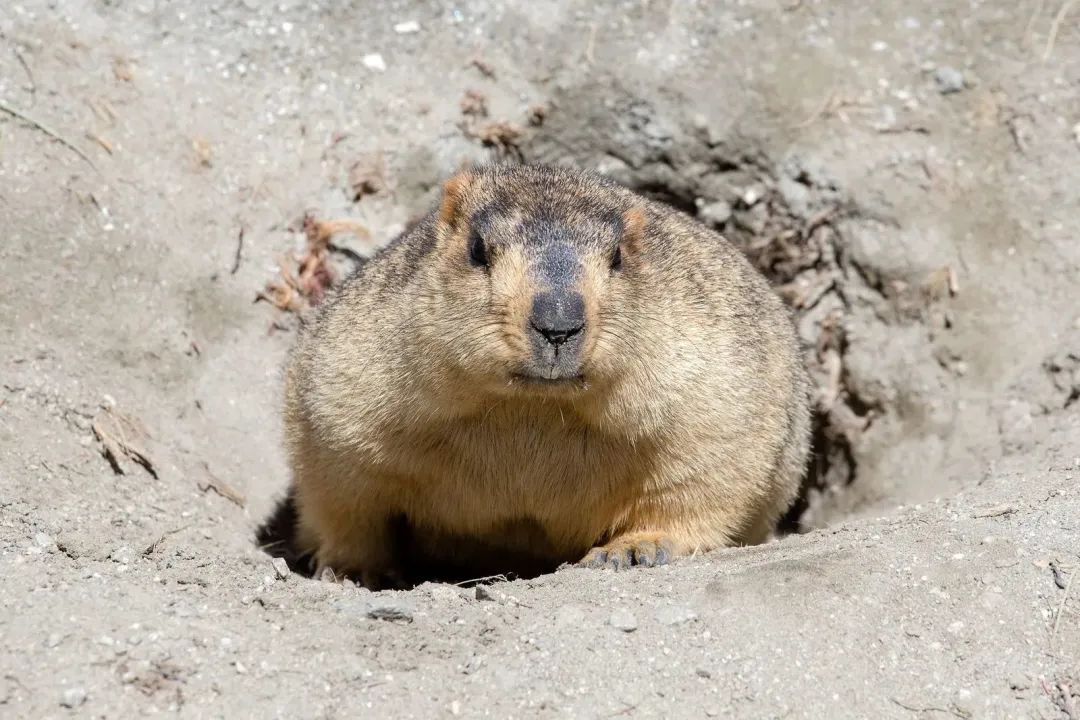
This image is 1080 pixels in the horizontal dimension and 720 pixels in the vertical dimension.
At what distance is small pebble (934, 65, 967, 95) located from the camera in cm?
997

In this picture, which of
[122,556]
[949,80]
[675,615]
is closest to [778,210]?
[949,80]

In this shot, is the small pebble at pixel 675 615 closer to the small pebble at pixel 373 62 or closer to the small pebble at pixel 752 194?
the small pebble at pixel 752 194

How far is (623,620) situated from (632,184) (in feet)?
18.9

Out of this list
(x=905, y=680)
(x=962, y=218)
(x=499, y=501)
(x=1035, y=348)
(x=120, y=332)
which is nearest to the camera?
(x=905, y=680)

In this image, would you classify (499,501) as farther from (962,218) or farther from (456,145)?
(962,218)

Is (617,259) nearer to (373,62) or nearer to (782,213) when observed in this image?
(782,213)

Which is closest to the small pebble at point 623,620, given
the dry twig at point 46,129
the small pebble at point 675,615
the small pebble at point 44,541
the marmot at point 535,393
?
the small pebble at point 675,615

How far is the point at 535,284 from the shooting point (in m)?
5.65

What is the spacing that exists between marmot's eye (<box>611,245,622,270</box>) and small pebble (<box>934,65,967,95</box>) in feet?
16.2

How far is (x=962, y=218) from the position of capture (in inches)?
376

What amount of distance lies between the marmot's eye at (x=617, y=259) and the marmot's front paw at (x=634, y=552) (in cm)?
167

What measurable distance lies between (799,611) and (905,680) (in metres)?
0.55

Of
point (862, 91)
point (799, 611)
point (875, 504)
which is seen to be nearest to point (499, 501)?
point (799, 611)

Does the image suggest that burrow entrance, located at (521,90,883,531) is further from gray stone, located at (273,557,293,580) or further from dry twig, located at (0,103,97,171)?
gray stone, located at (273,557,293,580)
